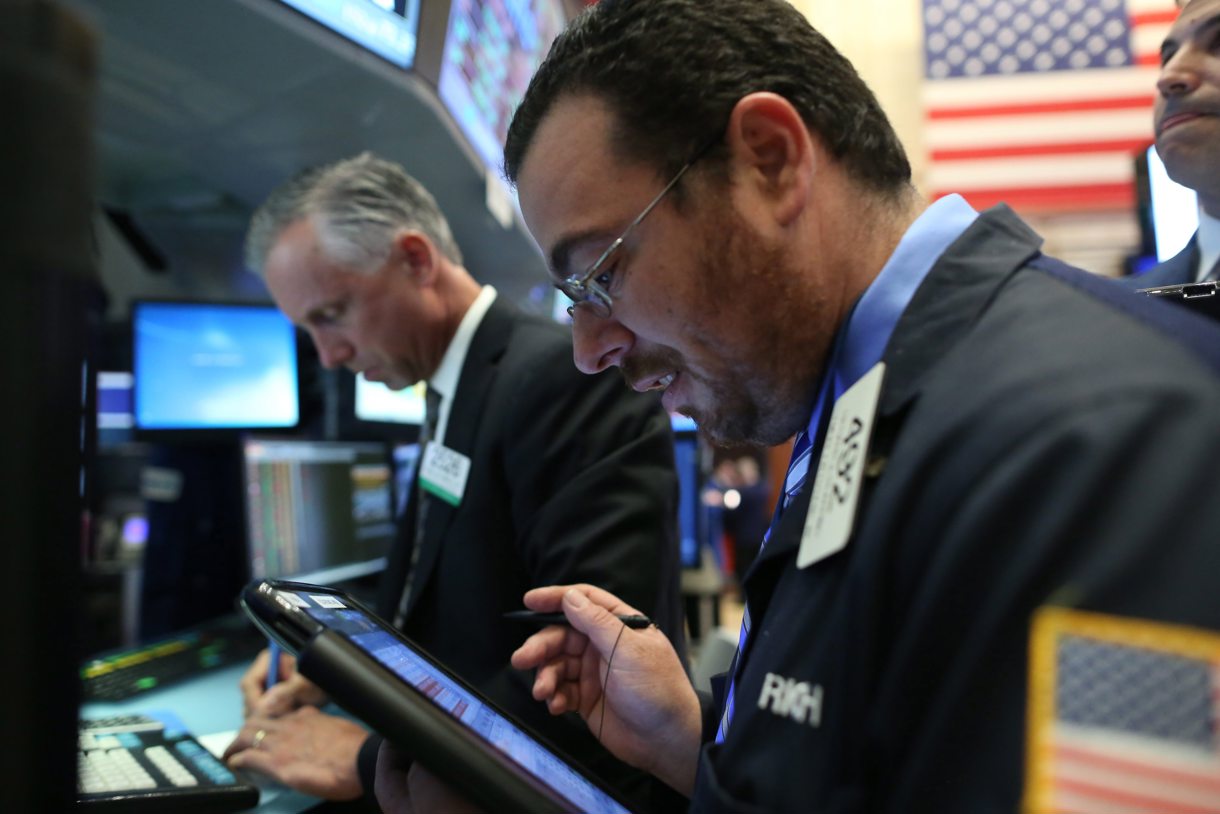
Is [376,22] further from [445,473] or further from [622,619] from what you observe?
[622,619]

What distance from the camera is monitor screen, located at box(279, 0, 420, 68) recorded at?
1.36m

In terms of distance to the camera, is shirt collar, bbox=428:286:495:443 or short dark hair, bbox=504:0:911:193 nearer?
short dark hair, bbox=504:0:911:193

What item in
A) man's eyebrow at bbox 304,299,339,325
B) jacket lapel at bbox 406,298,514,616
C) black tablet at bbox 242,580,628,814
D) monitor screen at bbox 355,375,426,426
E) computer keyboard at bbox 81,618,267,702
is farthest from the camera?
monitor screen at bbox 355,375,426,426

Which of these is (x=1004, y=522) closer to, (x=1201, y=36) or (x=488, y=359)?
(x=1201, y=36)

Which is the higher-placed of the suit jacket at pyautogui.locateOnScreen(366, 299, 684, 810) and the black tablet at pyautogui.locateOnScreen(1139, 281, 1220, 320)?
the black tablet at pyautogui.locateOnScreen(1139, 281, 1220, 320)

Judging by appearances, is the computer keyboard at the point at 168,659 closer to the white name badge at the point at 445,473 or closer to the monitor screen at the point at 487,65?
the white name badge at the point at 445,473

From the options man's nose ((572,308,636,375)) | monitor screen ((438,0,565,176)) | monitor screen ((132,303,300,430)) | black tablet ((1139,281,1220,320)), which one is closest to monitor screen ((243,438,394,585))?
monitor screen ((132,303,300,430))

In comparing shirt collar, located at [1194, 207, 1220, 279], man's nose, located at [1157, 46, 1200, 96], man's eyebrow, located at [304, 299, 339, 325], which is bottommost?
man's eyebrow, located at [304, 299, 339, 325]

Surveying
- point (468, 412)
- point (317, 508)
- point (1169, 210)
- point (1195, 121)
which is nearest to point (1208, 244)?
point (1195, 121)

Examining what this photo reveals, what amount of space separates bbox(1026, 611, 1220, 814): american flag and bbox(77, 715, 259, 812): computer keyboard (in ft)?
2.86

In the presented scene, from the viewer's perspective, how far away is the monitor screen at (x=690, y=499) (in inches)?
116

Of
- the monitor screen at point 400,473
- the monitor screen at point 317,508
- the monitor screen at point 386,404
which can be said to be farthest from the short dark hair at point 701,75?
the monitor screen at point 400,473

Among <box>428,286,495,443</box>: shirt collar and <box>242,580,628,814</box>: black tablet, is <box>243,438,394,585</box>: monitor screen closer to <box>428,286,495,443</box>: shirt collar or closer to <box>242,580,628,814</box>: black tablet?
<box>428,286,495,443</box>: shirt collar

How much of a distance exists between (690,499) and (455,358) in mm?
1686
